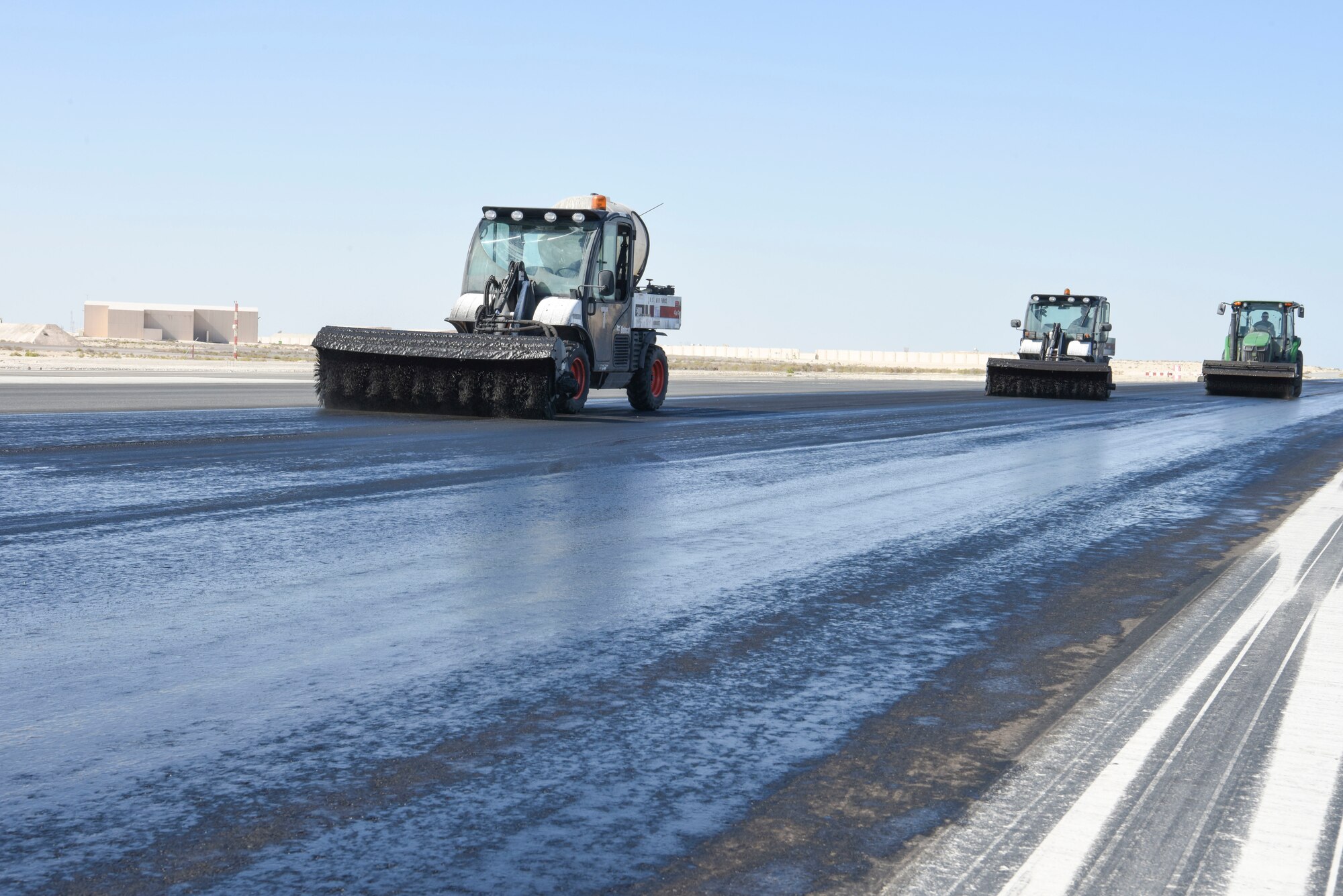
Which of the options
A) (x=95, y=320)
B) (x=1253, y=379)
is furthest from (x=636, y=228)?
(x=95, y=320)

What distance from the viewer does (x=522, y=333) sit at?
18.4 meters

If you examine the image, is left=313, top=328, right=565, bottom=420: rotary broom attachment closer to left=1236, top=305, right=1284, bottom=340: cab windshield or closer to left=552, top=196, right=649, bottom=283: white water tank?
left=552, top=196, right=649, bottom=283: white water tank

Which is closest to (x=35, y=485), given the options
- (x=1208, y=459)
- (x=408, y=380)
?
(x=408, y=380)

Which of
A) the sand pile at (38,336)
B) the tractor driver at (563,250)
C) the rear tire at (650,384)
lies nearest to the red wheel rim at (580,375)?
the tractor driver at (563,250)

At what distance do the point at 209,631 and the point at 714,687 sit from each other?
1.95 meters

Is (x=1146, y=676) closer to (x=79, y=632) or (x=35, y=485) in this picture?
(x=79, y=632)

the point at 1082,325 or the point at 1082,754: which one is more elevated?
the point at 1082,325

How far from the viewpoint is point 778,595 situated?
629 cm

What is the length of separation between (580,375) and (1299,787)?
50.5 ft

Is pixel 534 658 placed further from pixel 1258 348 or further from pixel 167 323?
pixel 167 323

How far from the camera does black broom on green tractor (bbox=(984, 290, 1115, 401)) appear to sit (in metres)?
32.4

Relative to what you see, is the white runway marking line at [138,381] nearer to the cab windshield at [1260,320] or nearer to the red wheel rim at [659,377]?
the red wheel rim at [659,377]

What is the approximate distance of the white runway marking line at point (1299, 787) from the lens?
3.10 meters

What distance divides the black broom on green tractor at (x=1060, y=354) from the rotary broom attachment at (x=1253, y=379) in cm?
528
